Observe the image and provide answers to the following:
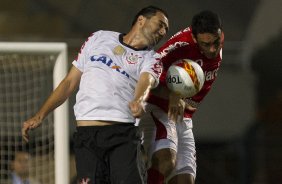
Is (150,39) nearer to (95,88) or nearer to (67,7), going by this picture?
(95,88)

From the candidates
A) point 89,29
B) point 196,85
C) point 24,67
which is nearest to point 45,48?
point 24,67

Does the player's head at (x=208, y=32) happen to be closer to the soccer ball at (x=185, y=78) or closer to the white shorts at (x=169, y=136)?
the soccer ball at (x=185, y=78)

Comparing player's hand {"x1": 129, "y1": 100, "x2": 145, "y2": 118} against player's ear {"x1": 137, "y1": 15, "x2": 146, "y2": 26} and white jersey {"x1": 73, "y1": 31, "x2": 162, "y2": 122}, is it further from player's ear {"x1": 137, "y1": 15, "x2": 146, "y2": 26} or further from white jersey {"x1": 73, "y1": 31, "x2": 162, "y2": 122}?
player's ear {"x1": 137, "y1": 15, "x2": 146, "y2": 26}

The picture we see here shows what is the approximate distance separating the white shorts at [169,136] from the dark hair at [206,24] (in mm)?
520

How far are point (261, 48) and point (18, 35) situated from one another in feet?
7.89

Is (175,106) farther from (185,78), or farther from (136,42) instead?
(136,42)

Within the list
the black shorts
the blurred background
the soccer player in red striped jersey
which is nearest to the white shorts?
the soccer player in red striped jersey

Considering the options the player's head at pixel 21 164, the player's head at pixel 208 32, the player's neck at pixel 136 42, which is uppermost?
the player's head at pixel 208 32

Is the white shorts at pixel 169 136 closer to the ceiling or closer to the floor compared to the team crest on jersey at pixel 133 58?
closer to the floor

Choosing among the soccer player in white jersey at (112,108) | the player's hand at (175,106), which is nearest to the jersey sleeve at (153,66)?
the soccer player in white jersey at (112,108)

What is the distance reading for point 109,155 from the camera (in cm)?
464

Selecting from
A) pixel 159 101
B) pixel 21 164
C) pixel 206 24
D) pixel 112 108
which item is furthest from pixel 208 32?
pixel 21 164

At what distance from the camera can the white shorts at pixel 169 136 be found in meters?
5.27

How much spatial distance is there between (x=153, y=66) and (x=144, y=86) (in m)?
0.15
